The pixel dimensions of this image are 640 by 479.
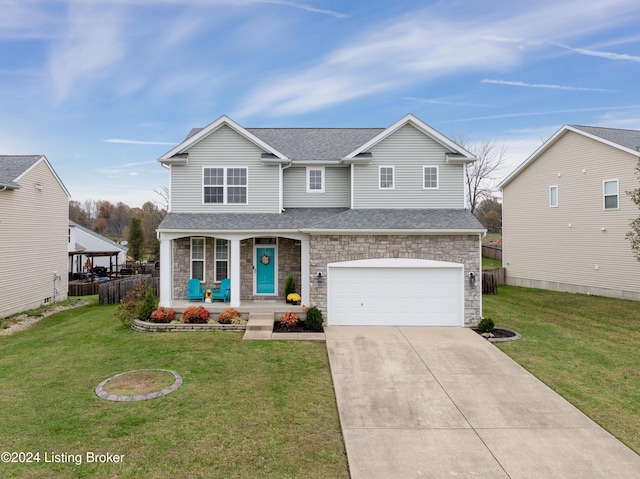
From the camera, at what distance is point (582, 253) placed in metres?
19.4

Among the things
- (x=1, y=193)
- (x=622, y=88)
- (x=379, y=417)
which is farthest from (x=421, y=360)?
(x=622, y=88)

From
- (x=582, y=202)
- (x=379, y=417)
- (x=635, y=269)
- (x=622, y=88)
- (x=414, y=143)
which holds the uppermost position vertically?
(x=622, y=88)

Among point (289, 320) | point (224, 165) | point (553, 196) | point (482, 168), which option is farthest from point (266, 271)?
point (482, 168)

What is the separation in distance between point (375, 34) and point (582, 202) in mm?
13966

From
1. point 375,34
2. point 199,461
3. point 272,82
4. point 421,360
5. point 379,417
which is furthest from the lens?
point 272,82

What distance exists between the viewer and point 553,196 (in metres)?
20.9

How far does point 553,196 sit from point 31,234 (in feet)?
92.4

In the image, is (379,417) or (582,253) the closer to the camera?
(379,417)

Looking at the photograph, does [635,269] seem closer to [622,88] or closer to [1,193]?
[622,88]

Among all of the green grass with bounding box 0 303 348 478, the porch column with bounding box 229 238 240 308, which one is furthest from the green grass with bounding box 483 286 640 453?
the porch column with bounding box 229 238 240 308

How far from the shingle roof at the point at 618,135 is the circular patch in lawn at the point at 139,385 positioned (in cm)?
2169

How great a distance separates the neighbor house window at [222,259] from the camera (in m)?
14.9

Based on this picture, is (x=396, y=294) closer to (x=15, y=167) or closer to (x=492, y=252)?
(x=15, y=167)

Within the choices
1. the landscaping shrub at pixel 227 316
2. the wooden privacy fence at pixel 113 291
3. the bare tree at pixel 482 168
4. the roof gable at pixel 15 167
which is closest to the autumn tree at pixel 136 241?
the roof gable at pixel 15 167
